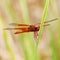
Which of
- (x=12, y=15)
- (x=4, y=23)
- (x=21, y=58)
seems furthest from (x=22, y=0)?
(x=21, y=58)

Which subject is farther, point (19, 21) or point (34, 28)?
point (19, 21)

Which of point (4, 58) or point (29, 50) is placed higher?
point (29, 50)

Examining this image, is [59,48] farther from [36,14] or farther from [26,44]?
[36,14]

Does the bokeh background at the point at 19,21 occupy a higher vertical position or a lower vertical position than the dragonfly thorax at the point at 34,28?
lower

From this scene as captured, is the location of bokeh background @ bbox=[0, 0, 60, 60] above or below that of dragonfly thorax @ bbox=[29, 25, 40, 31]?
below

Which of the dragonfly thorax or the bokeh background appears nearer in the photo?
the dragonfly thorax

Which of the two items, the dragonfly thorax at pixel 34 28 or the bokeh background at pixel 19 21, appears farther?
the bokeh background at pixel 19 21

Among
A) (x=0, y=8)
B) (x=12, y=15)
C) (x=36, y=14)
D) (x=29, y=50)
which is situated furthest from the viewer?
(x=36, y=14)

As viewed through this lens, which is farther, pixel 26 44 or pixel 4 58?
pixel 4 58

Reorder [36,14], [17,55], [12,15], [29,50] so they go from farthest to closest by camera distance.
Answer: [36,14], [17,55], [12,15], [29,50]

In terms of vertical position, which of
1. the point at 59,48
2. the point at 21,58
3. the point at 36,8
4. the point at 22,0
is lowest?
the point at 21,58
